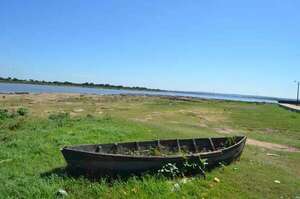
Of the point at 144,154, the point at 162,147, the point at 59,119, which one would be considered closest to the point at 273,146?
the point at 162,147

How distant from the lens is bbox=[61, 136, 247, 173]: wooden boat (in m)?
9.16

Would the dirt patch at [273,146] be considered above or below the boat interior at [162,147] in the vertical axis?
below

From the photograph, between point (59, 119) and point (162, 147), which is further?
point (59, 119)

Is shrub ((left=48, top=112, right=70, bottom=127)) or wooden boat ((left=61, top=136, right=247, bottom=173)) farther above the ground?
wooden boat ((left=61, top=136, right=247, bottom=173))

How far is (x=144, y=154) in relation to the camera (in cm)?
1122

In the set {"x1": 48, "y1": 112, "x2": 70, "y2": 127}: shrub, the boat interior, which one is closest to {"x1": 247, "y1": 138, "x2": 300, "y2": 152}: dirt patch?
the boat interior

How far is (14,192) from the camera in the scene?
8.26m

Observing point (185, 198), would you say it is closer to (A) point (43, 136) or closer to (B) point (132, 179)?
(B) point (132, 179)

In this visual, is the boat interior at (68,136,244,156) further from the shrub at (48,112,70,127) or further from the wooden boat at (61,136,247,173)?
the shrub at (48,112,70,127)

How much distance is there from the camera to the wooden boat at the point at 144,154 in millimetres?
9156

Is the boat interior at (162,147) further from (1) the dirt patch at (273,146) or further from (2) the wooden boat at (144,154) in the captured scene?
(1) the dirt patch at (273,146)

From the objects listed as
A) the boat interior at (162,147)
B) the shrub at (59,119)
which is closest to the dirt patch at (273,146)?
the boat interior at (162,147)

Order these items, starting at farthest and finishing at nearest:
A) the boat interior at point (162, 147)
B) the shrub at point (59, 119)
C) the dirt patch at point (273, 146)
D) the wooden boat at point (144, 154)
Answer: the shrub at point (59, 119) < the dirt patch at point (273, 146) < the boat interior at point (162, 147) < the wooden boat at point (144, 154)

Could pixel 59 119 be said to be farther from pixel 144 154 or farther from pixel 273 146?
pixel 144 154
